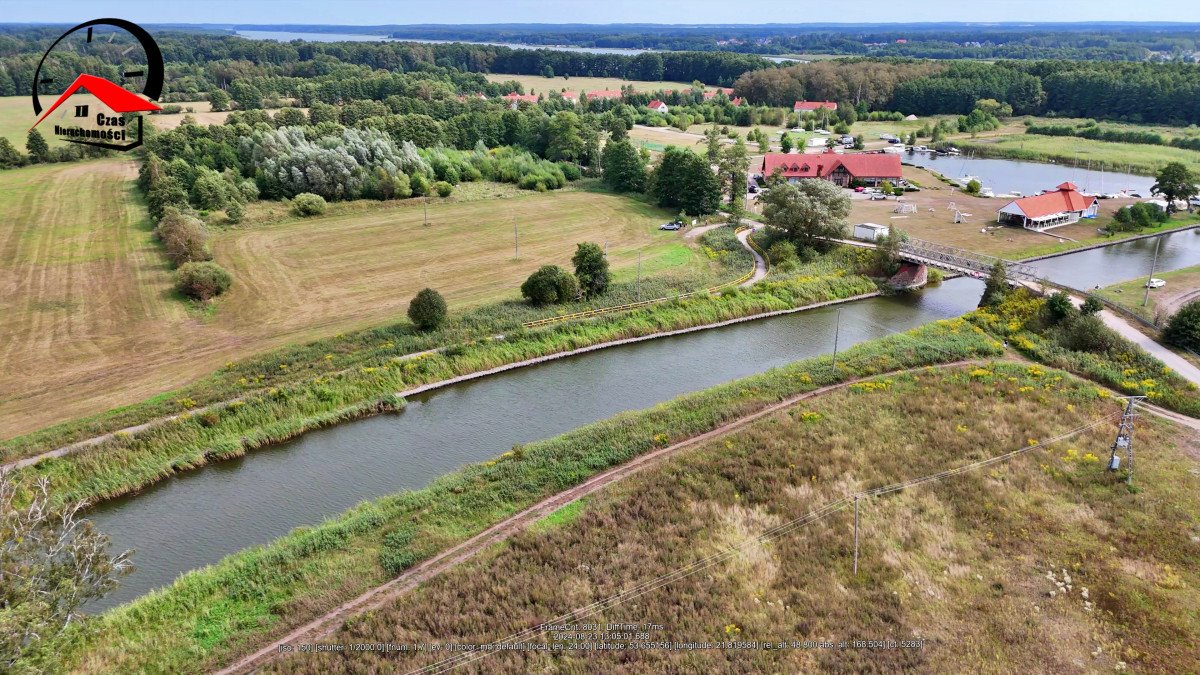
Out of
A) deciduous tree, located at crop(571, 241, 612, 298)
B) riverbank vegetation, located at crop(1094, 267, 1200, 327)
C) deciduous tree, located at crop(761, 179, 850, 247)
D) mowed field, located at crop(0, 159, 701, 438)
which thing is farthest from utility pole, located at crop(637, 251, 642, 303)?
riverbank vegetation, located at crop(1094, 267, 1200, 327)

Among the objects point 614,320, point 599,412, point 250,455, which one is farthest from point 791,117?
point 250,455

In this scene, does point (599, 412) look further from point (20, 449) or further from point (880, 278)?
point (880, 278)

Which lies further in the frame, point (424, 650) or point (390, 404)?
point (390, 404)

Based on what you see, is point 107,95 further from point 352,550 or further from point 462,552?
point 462,552

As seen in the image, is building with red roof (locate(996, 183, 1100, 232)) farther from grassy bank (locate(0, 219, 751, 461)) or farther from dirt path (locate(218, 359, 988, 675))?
dirt path (locate(218, 359, 988, 675))

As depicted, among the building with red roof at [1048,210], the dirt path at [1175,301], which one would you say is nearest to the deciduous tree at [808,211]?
the building with red roof at [1048,210]

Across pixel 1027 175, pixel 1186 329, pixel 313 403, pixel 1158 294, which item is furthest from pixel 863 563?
pixel 1027 175
